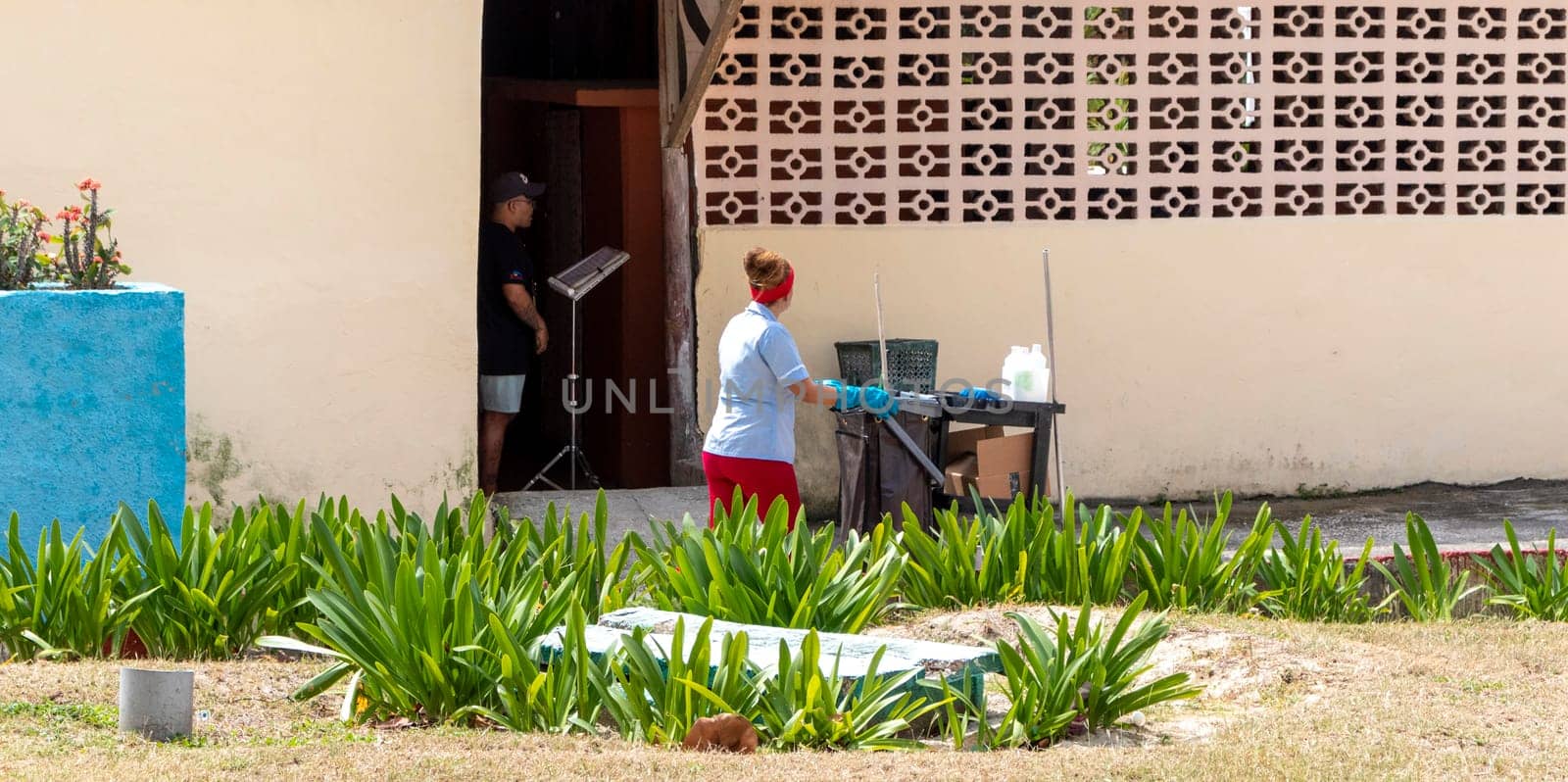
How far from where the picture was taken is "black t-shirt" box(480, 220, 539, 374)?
870cm

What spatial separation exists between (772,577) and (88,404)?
2.27 m

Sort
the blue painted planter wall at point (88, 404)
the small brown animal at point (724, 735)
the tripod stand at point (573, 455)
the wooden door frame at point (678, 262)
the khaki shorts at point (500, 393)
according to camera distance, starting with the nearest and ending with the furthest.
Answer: the small brown animal at point (724, 735) < the blue painted planter wall at point (88, 404) < the wooden door frame at point (678, 262) < the khaki shorts at point (500, 393) < the tripod stand at point (573, 455)

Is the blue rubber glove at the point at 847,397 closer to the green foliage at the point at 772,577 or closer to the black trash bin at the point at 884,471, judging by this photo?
the black trash bin at the point at 884,471

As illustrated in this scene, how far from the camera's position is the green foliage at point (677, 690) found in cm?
439

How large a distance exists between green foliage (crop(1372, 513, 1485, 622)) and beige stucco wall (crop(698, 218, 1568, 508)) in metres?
2.82

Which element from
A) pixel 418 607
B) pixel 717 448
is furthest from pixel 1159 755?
pixel 717 448

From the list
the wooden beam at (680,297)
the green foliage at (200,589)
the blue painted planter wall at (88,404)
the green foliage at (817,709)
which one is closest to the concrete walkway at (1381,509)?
the wooden beam at (680,297)

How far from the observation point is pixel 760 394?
6434 millimetres

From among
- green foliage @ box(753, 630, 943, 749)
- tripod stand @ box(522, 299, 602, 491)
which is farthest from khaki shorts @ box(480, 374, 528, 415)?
green foliage @ box(753, 630, 943, 749)

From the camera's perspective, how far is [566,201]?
11.5m

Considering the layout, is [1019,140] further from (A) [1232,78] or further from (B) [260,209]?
(B) [260,209]

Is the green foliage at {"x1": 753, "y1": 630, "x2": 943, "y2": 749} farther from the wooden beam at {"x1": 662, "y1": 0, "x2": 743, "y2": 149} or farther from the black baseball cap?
the black baseball cap

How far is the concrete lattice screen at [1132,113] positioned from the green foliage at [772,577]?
3308 millimetres

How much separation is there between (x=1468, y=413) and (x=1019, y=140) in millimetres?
2797
